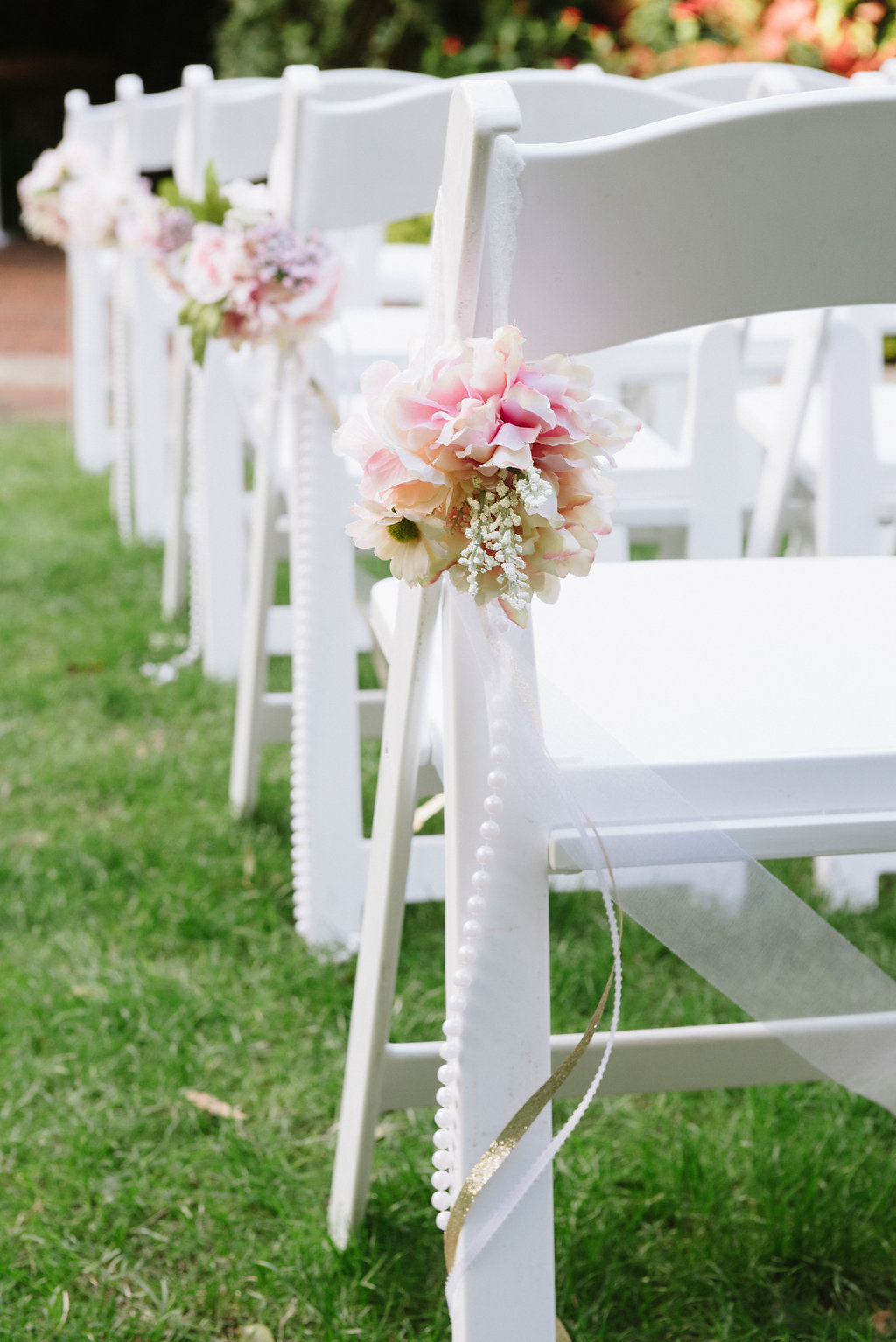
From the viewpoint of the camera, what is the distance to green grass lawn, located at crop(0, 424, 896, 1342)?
130 cm

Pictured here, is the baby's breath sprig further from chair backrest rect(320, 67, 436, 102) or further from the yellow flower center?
chair backrest rect(320, 67, 436, 102)

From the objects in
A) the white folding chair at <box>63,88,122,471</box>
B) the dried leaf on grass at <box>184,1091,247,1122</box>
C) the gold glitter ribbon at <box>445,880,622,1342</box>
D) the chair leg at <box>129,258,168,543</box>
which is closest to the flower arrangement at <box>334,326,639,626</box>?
the gold glitter ribbon at <box>445,880,622,1342</box>

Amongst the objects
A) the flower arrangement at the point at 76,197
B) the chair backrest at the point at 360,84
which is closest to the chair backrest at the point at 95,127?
the flower arrangement at the point at 76,197

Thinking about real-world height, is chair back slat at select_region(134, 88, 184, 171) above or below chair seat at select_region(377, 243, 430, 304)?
above

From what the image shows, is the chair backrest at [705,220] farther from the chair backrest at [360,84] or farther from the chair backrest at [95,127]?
the chair backrest at [95,127]

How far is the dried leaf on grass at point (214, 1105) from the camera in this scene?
156 centimetres

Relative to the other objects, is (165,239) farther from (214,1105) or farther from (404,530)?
(404,530)

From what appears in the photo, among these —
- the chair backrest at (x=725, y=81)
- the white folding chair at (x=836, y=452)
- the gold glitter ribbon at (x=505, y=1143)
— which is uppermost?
the chair backrest at (x=725, y=81)

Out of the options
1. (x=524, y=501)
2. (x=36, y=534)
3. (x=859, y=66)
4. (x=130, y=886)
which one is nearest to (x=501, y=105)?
(x=524, y=501)

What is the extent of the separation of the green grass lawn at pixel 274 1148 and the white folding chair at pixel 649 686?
19 centimetres

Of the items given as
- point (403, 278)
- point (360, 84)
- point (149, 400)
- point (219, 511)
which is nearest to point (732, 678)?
point (360, 84)

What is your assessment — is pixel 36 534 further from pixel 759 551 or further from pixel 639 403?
pixel 759 551

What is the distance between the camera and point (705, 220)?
2.61ft

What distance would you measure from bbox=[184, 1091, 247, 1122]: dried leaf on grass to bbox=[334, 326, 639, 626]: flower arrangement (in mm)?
930
